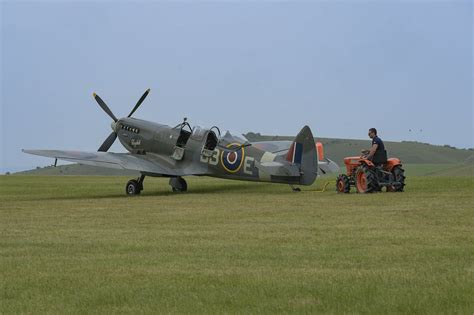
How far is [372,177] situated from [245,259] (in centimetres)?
1117

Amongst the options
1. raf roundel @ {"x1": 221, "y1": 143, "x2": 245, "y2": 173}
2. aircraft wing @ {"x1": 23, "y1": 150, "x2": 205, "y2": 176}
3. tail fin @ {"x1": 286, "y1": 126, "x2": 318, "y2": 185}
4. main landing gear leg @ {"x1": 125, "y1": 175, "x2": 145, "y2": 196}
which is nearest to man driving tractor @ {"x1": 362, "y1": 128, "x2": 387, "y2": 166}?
tail fin @ {"x1": 286, "y1": 126, "x2": 318, "y2": 185}

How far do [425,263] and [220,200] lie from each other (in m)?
11.2

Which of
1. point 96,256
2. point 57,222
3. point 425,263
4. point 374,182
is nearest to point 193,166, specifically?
point 374,182

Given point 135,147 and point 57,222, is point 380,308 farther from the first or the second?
point 135,147

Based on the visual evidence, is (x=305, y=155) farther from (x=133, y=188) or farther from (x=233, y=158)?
(x=133, y=188)

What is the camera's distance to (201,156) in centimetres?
2375

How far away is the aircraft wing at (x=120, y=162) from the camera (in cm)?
2381

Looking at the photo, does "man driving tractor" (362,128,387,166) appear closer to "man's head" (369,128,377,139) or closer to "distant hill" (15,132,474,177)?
"man's head" (369,128,377,139)

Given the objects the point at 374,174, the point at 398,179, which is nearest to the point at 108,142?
the point at 374,174

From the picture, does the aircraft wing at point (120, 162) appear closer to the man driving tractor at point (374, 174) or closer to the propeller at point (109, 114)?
the propeller at point (109, 114)

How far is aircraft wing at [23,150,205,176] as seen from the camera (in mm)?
23812

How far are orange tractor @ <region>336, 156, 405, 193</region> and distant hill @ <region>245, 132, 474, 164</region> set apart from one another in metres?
52.9

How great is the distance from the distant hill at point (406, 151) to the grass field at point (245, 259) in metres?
59.5

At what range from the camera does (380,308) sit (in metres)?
6.46
